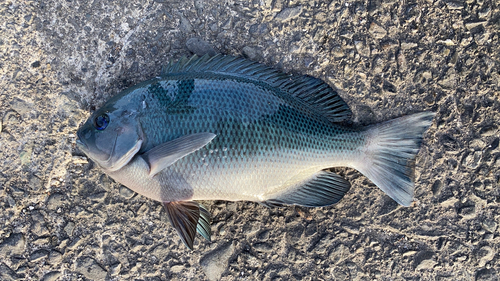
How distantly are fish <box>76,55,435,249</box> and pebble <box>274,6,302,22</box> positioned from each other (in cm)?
53

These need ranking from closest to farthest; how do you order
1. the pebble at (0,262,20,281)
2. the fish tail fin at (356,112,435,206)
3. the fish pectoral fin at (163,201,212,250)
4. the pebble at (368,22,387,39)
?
the fish pectoral fin at (163,201,212,250)
the fish tail fin at (356,112,435,206)
the pebble at (0,262,20,281)
the pebble at (368,22,387,39)

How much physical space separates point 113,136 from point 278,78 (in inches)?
50.8

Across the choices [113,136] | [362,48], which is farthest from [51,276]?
[362,48]

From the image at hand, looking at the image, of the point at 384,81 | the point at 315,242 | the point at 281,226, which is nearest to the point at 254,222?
the point at 281,226

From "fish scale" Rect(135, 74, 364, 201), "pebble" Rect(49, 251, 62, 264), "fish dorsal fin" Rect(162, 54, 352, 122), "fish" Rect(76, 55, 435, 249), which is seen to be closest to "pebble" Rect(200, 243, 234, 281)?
"fish" Rect(76, 55, 435, 249)

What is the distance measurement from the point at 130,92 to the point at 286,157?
1.20 meters

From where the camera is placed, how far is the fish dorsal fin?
8.08 feet

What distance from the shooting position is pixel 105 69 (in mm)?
2697

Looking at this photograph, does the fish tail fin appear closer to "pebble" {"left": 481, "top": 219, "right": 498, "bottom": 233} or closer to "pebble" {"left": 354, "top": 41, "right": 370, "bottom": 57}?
"pebble" {"left": 354, "top": 41, "right": 370, "bottom": 57}

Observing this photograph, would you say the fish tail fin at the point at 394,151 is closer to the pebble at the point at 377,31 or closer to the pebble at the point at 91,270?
the pebble at the point at 377,31

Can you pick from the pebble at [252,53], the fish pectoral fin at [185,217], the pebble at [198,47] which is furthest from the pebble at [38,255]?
the pebble at [252,53]

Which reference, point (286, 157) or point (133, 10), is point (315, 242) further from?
point (133, 10)

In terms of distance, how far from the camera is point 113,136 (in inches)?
86.5

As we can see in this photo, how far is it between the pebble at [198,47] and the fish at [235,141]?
0.24 metres
